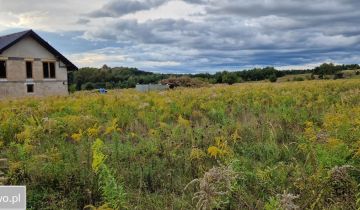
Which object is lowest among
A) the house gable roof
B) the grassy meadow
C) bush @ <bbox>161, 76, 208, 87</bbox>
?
the grassy meadow

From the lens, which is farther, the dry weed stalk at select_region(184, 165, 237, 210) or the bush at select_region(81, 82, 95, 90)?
the bush at select_region(81, 82, 95, 90)

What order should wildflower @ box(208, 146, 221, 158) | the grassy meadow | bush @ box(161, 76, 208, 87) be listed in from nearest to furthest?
the grassy meadow < wildflower @ box(208, 146, 221, 158) < bush @ box(161, 76, 208, 87)

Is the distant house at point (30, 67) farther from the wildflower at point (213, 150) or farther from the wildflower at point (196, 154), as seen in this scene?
the wildflower at point (213, 150)

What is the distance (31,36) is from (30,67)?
10.1 feet

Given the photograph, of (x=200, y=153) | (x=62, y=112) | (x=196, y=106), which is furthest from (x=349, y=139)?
(x=62, y=112)

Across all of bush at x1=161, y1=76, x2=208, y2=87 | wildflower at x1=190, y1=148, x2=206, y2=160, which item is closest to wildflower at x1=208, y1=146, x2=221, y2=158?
wildflower at x1=190, y1=148, x2=206, y2=160

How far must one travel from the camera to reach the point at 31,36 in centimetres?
3775

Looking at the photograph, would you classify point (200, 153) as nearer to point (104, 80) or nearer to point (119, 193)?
point (119, 193)

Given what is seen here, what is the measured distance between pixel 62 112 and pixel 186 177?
754cm

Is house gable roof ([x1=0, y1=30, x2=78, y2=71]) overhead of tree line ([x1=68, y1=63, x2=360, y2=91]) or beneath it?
overhead

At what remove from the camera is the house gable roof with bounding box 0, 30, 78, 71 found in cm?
3503

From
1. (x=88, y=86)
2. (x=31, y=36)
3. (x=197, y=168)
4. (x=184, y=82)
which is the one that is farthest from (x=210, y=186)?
(x=88, y=86)

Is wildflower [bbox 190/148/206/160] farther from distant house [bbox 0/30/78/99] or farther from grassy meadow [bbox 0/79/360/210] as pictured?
distant house [bbox 0/30/78/99]

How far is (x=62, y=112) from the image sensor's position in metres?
11.7
